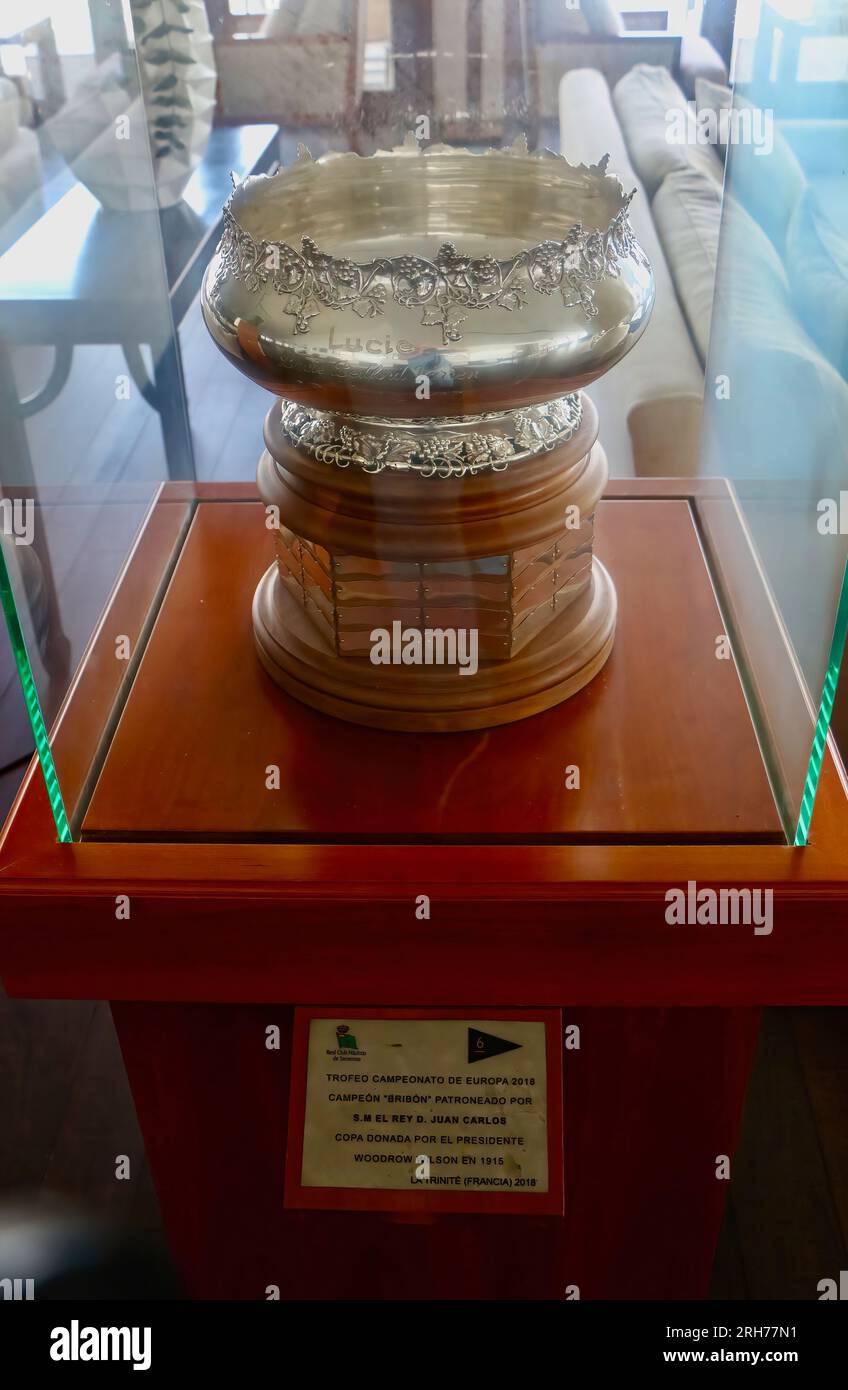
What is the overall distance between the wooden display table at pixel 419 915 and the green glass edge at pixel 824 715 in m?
0.02

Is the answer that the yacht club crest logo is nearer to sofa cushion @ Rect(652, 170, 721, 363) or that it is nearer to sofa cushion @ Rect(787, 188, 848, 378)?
sofa cushion @ Rect(787, 188, 848, 378)

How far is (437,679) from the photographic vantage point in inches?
26.9

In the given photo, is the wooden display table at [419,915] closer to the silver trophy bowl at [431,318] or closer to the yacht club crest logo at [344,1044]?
the yacht club crest logo at [344,1044]

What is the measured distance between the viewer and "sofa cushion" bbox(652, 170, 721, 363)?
2.64ft

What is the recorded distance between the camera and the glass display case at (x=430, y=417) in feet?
1.98

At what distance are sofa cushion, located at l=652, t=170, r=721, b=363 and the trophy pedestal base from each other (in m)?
0.27

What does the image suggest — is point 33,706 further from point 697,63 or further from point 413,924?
point 697,63

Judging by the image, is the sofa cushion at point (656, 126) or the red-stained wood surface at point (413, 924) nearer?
the red-stained wood surface at point (413, 924)

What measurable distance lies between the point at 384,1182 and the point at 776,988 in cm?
23

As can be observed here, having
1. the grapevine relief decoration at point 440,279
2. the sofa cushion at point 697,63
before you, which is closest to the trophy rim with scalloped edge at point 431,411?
the grapevine relief decoration at point 440,279

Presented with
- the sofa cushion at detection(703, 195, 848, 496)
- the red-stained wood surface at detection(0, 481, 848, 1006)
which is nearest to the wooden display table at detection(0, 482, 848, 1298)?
the red-stained wood surface at detection(0, 481, 848, 1006)

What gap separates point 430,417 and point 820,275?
0.73ft

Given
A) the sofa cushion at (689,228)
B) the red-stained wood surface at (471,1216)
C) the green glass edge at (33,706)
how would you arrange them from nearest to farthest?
the green glass edge at (33,706) < the red-stained wood surface at (471,1216) < the sofa cushion at (689,228)
